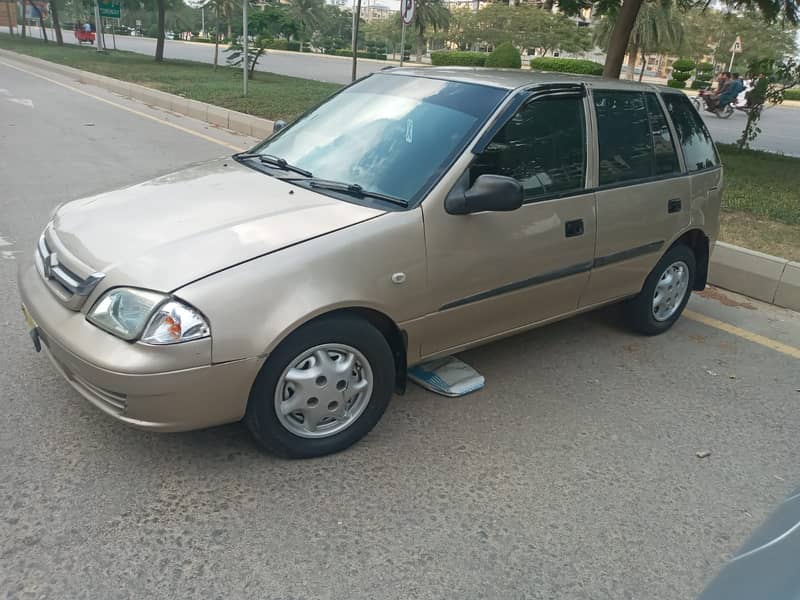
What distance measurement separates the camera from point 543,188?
369 cm

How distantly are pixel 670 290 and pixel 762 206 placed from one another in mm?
3673

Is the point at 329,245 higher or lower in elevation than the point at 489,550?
higher

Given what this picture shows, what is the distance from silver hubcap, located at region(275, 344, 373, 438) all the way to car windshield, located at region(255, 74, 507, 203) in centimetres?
80

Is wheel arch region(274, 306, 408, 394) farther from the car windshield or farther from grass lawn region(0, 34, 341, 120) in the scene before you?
grass lawn region(0, 34, 341, 120)

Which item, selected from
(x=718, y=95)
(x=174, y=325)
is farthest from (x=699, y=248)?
(x=718, y=95)

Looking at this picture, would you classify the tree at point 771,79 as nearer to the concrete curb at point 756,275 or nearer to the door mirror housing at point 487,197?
the concrete curb at point 756,275

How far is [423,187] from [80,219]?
5.23 ft

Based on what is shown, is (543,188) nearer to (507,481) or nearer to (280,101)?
(507,481)

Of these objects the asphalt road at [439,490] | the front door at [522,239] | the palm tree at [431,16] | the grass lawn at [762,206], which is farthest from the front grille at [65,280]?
the palm tree at [431,16]

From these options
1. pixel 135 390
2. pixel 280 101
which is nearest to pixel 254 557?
pixel 135 390

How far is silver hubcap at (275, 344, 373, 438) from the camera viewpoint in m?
2.93

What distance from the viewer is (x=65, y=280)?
9.53 ft

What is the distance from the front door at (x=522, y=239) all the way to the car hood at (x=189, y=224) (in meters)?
0.50

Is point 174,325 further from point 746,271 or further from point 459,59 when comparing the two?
point 459,59
